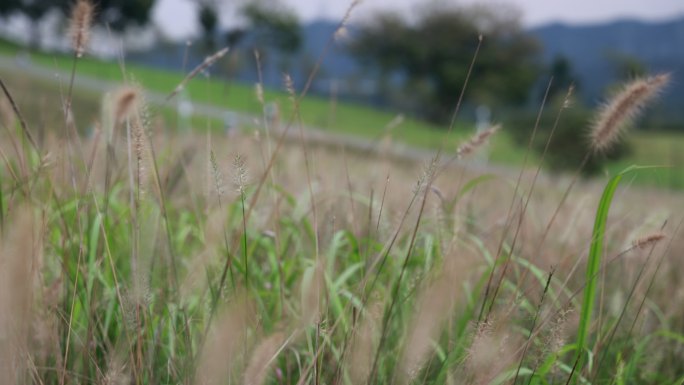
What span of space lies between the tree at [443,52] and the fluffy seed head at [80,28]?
164ft

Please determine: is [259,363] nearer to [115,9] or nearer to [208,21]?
[115,9]

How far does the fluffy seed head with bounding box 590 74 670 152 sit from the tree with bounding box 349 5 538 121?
1968 inches

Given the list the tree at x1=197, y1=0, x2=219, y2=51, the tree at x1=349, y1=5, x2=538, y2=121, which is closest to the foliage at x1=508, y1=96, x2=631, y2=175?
the tree at x1=349, y1=5, x2=538, y2=121

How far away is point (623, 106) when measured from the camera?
52.0 inches

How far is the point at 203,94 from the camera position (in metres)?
32.7

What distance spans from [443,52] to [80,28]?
54400 mm

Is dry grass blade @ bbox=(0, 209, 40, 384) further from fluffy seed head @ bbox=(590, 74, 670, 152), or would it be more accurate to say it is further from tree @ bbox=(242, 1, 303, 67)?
tree @ bbox=(242, 1, 303, 67)

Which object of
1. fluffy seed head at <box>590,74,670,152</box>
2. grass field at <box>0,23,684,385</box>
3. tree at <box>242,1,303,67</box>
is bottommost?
tree at <box>242,1,303,67</box>

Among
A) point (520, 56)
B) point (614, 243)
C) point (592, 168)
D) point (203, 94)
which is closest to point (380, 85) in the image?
point (520, 56)

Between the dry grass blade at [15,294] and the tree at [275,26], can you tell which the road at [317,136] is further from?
the tree at [275,26]

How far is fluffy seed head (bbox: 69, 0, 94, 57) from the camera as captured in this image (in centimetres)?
132

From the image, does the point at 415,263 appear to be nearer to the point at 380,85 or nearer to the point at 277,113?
the point at 277,113

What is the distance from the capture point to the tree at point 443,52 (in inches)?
2053

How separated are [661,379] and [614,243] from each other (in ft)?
2.93
